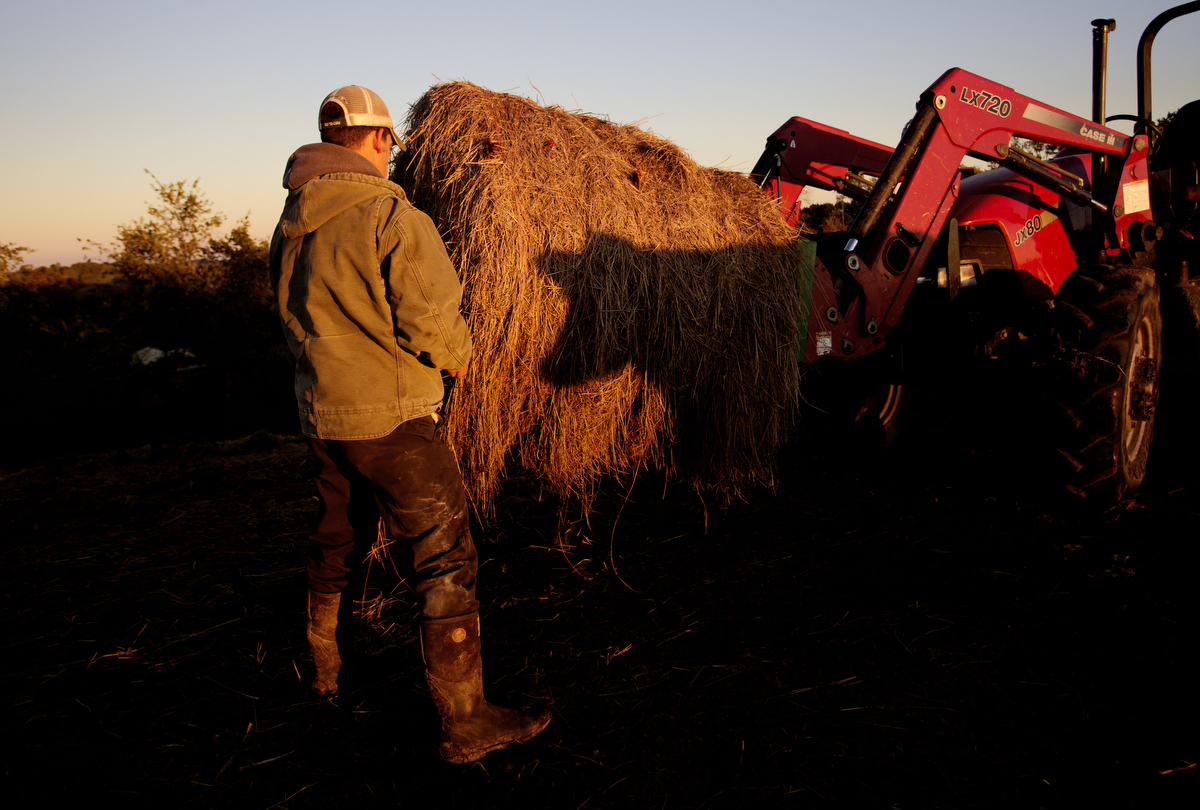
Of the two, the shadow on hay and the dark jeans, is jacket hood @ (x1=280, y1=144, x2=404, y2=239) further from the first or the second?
the shadow on hay

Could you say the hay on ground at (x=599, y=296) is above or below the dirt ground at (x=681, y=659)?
above

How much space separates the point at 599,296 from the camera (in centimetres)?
332

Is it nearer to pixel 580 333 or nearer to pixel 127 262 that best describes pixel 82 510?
pixel 580 333

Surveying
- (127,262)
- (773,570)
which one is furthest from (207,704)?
(127,262)

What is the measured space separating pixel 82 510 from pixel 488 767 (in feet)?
15.5

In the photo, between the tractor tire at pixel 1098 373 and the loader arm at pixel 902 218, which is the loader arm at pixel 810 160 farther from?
the tractor tire at pixel 1098 373

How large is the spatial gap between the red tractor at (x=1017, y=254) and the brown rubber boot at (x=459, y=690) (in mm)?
2535

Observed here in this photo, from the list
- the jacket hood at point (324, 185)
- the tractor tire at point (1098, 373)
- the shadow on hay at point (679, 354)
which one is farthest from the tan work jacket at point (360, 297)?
the tractor tire at point (1098, 373)

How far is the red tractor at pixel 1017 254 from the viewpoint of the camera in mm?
4145

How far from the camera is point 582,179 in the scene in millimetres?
3475

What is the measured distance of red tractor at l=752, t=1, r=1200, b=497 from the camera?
13.6ft

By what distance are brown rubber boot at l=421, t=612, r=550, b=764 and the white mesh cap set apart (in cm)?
181

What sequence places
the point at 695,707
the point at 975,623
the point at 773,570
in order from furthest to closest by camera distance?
the point at 773,570 → the point at 975,623 → the point at 695,707

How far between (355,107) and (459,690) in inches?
84.0
